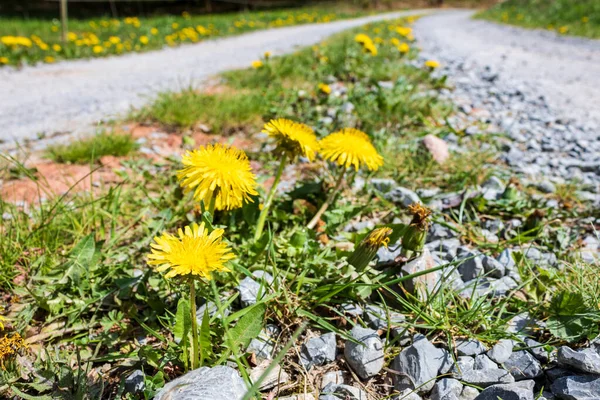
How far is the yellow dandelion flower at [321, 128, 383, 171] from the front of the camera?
72.2 inches

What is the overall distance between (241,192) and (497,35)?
12709 millimetres

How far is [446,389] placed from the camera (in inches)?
51.0

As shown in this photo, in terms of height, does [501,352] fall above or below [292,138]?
below

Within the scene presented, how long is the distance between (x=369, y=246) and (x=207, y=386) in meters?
0.73

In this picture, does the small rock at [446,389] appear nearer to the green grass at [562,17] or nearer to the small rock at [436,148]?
the small rock at [436,148]

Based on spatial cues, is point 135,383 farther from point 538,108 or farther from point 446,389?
point 538,108

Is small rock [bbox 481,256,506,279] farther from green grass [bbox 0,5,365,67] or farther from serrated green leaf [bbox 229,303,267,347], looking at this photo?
green grass [bbox 0,5,365,67]

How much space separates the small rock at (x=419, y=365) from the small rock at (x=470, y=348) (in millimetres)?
75

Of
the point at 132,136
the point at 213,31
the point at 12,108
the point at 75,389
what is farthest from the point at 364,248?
the point at 213,31

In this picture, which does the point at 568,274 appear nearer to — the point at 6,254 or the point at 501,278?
the point at 501,278

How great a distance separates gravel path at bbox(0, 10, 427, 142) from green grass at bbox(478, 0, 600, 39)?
767cm

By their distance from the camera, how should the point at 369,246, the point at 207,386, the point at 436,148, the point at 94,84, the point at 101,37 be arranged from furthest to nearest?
the point at 101,37, the point at 94,84, the point at 436,148, the point at 369,246, the point at 207,386

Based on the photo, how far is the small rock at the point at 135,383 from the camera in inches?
51.1

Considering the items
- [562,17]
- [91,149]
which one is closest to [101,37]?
[91,149]
